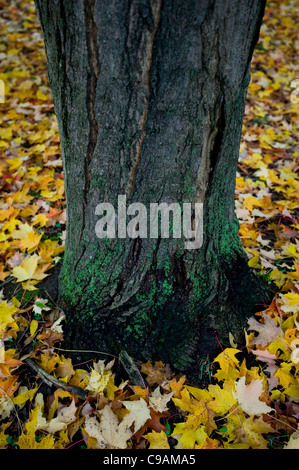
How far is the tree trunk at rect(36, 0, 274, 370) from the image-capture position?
1059 mm

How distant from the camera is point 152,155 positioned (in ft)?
4.10

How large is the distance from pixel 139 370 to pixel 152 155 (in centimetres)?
107

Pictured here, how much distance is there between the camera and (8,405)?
158cm

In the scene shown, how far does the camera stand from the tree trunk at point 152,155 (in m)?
1.06

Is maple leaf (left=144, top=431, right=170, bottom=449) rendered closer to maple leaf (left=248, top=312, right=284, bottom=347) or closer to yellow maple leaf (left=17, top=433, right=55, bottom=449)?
yellow maple leaf (left=17, top=433, right=55, bottom=449)

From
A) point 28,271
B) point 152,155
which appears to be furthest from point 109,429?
point 152,155

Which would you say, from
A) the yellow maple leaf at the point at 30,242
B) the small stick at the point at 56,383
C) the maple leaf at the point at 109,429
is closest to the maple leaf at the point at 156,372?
the maple leaf at the point at 109,429

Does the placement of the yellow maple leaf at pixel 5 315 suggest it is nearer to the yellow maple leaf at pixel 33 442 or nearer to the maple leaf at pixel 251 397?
the yellow maple leaf at pixel 33 442

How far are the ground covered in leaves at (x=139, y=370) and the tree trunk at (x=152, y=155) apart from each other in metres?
0.13

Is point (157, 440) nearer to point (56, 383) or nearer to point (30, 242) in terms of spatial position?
point (56, 383)

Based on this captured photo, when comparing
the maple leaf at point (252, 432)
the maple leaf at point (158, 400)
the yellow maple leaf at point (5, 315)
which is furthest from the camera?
the yellow maple leaf at point (5, 315)

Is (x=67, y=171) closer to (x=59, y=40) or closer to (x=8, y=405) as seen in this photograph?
(x=59, y=40)
